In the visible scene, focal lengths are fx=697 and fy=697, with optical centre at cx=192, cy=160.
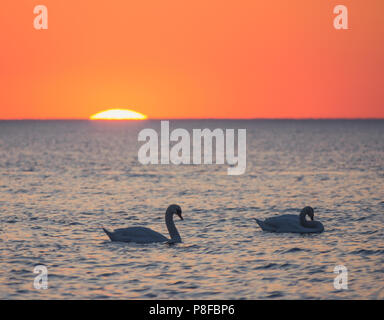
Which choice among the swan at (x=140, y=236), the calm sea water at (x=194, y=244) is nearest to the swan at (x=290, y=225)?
the calm sea water at (x=194, y=244)

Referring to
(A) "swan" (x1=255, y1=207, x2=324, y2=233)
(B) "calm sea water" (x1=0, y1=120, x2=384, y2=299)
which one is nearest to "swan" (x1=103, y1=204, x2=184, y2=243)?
(B) "calm sea water" (x1=0, y1=120, x2=384, y2=299)

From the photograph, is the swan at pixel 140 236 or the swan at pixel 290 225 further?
the swan at pixel 290 225

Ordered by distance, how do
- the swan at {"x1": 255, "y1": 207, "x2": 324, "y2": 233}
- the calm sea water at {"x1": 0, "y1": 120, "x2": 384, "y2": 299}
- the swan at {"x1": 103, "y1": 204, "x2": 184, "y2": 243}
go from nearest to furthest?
the calm sea water at {"x1": 0, "y1": 120, "x2": 384, "y2": 299}
the swan at {"x1": 103, "y1": 204, "x2": 184, "y2": 243}
the swan at {"x1": 255, "y1": 207, "x2": 324, "y2": 233}

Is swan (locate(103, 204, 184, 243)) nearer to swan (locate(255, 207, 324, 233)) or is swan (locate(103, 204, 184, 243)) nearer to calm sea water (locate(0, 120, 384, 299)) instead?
calm sea water (locate(0, 120, 384, 299))

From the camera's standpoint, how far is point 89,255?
59.3 feet

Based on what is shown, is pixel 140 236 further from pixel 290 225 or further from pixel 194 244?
pixel 290 225

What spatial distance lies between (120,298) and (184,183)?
90.0 feet

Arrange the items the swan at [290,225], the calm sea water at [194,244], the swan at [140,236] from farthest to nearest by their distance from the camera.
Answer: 1. the swan at [290,225]
2. the swan at [140,236]
3. the calm sea water at [194,244]

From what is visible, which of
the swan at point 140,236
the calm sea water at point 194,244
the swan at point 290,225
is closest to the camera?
the calm sea water at point 194,244

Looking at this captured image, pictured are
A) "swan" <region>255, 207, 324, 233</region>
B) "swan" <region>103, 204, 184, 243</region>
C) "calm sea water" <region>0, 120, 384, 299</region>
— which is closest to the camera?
"calm sea water" <region>0, 120, 384, 299</region>

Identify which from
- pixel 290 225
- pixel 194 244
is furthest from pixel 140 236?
pixel 290 225

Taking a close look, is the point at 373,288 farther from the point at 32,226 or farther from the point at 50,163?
the point at 50,163

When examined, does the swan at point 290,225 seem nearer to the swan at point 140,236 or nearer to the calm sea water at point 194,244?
the calm sea water at point 194,244
